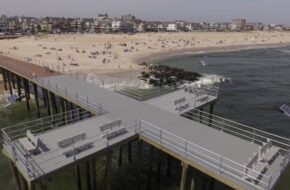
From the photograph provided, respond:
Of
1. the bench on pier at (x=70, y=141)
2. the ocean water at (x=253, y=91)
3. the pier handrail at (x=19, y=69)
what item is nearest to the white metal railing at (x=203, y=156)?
the bench on pier at (x=70, y=141)

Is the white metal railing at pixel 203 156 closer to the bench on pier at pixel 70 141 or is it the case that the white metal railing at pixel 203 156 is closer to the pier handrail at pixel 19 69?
the bench on pier at pixel 70 141

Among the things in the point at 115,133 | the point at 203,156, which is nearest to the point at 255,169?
the point at 203,156

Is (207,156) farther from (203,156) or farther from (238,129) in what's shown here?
(238,129)

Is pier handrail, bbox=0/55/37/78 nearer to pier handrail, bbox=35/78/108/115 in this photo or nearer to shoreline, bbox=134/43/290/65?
pier handrail, bbox=35/78/108/115

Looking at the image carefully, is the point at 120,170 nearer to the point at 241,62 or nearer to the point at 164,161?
the point at 164,161

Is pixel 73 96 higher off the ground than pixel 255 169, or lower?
higher

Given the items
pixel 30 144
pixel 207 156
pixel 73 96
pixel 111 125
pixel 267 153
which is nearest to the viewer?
pixel 207 156
